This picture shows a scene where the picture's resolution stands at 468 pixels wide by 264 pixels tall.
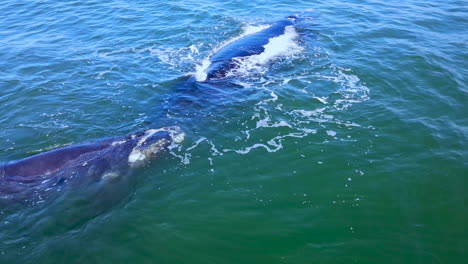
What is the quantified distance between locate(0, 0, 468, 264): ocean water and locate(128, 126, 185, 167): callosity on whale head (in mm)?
401

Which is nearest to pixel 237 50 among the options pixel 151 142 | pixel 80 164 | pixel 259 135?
pixel 259 135

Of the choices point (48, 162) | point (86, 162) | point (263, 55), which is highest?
point (263, 55)

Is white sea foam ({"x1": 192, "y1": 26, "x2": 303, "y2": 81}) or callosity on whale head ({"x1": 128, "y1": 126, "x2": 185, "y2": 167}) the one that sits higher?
white sea foam ({"x1": 192, "y1": 26, "x2": 303, "y2": 81})

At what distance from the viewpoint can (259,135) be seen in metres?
12.8

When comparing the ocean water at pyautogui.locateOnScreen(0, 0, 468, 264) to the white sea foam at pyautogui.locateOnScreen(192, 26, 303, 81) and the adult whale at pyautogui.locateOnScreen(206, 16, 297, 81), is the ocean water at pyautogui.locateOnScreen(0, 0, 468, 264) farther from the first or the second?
the adult whale at pyautogui.locateOnScreen(206, 16, 297, 81)

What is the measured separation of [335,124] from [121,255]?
8.73 metres

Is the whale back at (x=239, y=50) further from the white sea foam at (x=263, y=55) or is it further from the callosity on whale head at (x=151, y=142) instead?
the callosity on whale head at (x=151, y=142)

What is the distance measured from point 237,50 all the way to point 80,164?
33.1 ft

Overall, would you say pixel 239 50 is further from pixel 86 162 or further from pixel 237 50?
pixel 86 162

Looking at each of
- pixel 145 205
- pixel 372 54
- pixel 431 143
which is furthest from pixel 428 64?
pixel 145 205

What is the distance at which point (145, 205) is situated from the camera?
33.2 feet

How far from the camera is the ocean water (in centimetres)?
900

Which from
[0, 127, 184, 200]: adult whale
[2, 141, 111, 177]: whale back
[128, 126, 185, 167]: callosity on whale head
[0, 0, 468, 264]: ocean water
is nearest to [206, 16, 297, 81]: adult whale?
[0, 0, 468, 264]: ocean water

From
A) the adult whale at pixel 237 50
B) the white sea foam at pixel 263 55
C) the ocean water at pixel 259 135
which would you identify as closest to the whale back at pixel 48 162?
the ocean water at pixel 259 135
